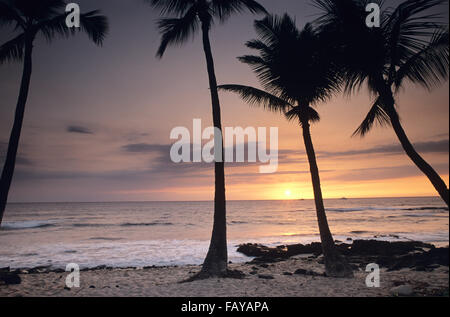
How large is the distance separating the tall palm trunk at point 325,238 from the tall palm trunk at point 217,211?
10.1 feet

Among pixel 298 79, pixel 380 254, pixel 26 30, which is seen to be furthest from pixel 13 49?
pixel 380 254

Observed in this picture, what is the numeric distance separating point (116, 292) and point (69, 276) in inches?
192

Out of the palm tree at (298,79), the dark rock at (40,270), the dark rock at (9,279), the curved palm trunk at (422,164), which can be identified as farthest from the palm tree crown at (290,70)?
the dark rock at (40,270)

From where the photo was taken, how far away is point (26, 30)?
9.72 m

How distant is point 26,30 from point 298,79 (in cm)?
953

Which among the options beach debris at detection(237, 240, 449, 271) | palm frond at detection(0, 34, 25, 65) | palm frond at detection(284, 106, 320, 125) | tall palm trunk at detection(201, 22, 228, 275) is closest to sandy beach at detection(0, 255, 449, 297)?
tall palm trunk at detection(201, 22, 228, 275)

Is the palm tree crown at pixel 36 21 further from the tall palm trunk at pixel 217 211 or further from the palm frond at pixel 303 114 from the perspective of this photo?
the palm frond at pixel 303 114

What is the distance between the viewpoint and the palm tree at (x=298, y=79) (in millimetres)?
9477

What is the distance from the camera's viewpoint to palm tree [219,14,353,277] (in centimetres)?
948

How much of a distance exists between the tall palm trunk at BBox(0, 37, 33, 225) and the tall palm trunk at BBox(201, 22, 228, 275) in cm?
610

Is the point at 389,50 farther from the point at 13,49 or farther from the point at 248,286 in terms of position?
the point at 13,49

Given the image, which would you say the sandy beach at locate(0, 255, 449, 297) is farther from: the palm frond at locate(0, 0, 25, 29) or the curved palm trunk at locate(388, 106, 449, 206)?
the palm frond at locate(0, 0, 25, 29)
